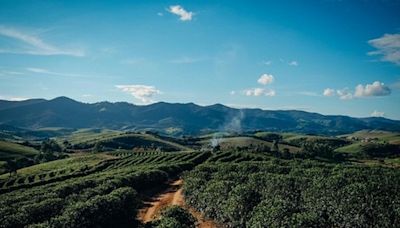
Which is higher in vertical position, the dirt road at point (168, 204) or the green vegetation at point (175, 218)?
the green vegetation at point (175, 218)

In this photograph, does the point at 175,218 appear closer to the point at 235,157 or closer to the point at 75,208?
the point at 75,208

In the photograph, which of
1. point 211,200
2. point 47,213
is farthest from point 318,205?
point 47,213

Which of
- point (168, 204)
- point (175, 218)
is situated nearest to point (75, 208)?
point (175, 218)

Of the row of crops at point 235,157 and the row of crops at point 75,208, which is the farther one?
the row of crops at point 235,157

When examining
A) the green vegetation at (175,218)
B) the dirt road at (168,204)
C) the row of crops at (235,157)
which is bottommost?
the dirt road at (168,204)

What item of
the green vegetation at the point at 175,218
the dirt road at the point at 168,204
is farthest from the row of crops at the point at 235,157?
the green vegetation at the point at 175,218

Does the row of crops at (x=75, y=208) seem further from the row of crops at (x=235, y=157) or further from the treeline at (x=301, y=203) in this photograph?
the row of crops at (x=235, y=157)

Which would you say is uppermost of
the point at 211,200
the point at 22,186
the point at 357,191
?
the point at 357,191

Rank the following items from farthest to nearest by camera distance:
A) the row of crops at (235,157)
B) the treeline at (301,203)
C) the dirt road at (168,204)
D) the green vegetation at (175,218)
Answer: the row of crops at (235,157) < the dirt road at (168,204) < the green vegetation at (175,218) < the treeline at (301,203)

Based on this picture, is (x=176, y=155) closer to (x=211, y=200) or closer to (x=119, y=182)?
(x=119, y=182)
